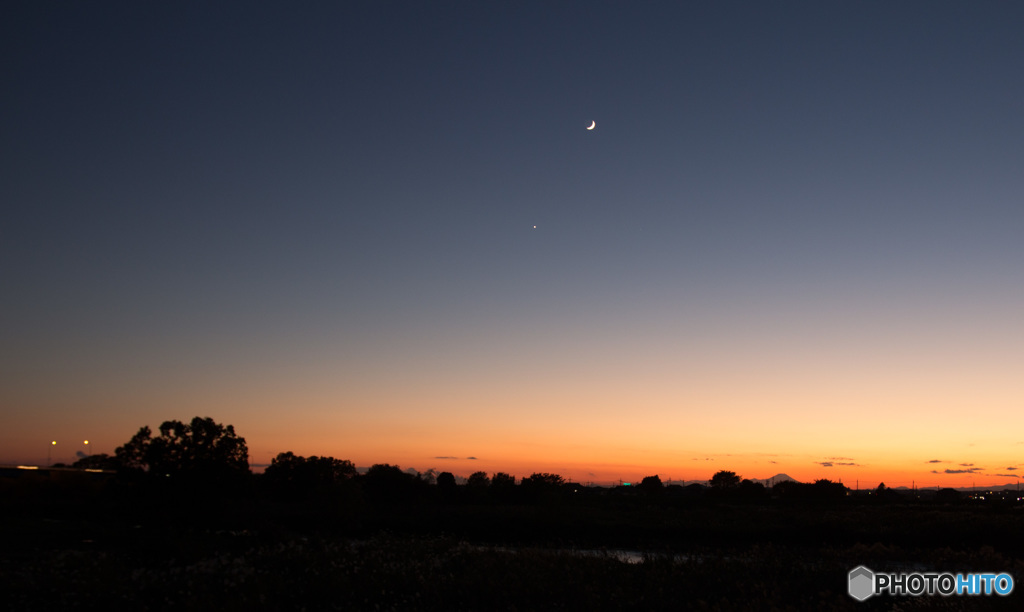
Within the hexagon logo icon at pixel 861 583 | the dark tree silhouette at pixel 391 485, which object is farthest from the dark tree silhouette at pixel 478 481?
the hexagon logo icon at pixel 861 583

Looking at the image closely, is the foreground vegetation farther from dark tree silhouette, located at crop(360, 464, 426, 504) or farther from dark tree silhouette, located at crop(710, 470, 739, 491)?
dark tree silhouette, located at crop(710, 470, 739, 491)

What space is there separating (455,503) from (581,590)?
77883mm

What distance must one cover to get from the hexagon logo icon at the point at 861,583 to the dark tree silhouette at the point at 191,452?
5059cm

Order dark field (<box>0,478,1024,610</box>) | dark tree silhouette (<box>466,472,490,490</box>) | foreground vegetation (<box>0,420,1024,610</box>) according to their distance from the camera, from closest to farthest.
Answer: dark field (<box>0,478,1024,610</box>) < foreground vegetation (<box>0,420,1024,610</box>) < dark tree silhouette (<box>466,472,490,490</box>)

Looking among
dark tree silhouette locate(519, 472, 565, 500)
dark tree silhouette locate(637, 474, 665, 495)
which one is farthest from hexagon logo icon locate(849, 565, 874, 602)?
dark tree silhouette locate(637, 474, 665, 495)

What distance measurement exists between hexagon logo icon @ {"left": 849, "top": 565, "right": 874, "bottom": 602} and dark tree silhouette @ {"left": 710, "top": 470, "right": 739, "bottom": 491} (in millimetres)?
148154

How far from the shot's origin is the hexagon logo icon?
812 inches

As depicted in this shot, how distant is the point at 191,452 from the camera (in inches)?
2293

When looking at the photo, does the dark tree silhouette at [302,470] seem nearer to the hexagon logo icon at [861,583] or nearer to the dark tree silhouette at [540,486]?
the dark tree silhouette at [540,486]

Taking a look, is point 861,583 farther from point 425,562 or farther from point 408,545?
point 408,545

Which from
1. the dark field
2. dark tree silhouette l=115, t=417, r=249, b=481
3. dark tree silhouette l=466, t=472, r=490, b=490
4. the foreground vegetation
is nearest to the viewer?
the dark field

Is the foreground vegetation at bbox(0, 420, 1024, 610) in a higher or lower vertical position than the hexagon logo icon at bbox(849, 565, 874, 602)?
lower

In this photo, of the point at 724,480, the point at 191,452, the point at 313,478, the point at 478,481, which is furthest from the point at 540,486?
the point at 724,480

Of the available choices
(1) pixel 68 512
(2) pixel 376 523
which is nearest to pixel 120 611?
(2) pixel 376 523
